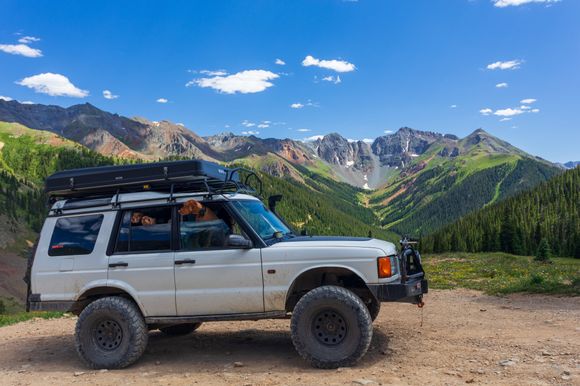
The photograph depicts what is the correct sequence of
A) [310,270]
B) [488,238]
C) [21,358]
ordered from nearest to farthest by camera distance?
[310,270], [21,358], [488,238]

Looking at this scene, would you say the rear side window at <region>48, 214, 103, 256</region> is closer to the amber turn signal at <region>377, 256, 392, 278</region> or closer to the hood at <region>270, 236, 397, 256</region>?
the hood at <region>270, 236, 397, 256</region>

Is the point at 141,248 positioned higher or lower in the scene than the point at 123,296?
higher

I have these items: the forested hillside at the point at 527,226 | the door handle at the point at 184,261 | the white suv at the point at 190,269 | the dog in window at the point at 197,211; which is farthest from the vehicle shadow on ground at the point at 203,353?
the forested hillside at the point at 527,226

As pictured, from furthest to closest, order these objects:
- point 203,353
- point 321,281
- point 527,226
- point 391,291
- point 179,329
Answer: point 527,226 → point 179,329 → point 203,353 → point 321,281 → point 391,291

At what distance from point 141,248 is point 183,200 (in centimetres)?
115

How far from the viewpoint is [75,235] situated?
840 cm

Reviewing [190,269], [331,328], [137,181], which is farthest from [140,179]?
[331,328]

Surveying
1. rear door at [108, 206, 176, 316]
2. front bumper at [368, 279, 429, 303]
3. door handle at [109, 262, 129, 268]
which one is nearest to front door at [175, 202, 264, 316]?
rear door at [108, 206, 176, 316]

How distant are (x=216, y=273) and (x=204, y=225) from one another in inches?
36.3

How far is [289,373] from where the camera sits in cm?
686

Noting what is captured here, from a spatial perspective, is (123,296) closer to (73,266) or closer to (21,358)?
(73,266)

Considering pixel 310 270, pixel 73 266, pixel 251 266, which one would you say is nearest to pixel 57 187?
pixel 73 266

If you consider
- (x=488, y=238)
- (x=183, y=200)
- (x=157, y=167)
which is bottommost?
(x=488, y=238)

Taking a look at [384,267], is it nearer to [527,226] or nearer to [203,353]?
[203,353]
